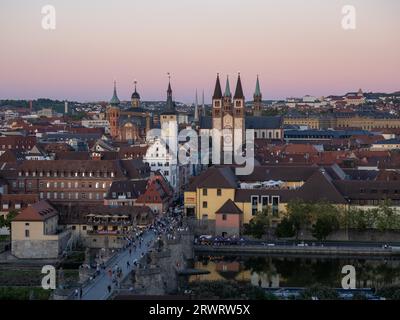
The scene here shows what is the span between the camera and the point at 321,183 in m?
29.0

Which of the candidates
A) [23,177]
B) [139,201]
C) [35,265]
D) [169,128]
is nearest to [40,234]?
[35,265]

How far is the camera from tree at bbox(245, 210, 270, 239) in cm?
2748

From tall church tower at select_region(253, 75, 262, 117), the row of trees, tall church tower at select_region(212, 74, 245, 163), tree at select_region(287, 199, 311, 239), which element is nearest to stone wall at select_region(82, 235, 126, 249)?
the row of trees

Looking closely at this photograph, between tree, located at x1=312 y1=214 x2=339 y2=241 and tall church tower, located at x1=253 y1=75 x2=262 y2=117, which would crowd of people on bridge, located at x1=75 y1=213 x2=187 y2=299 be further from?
tall church tower, located at x1=253 y1=75 x2=262 y2=117

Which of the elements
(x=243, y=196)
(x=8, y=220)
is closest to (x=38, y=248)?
(x=8, y=220)

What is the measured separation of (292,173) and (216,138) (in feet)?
73.7

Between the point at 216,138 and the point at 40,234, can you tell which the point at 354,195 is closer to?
the point at 40,234

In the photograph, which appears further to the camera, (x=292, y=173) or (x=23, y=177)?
(x=23, y=177)

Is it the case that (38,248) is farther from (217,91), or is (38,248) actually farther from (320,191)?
(217,91)

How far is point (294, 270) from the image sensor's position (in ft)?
78.7

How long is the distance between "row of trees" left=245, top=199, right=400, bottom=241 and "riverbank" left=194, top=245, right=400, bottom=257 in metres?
1.11

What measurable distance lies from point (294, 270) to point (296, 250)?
2.21 m

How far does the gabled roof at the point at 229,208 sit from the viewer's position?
28.5m

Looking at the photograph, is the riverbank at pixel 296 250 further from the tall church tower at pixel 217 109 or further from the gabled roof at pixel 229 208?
the tall church tower at pixel 217 109
